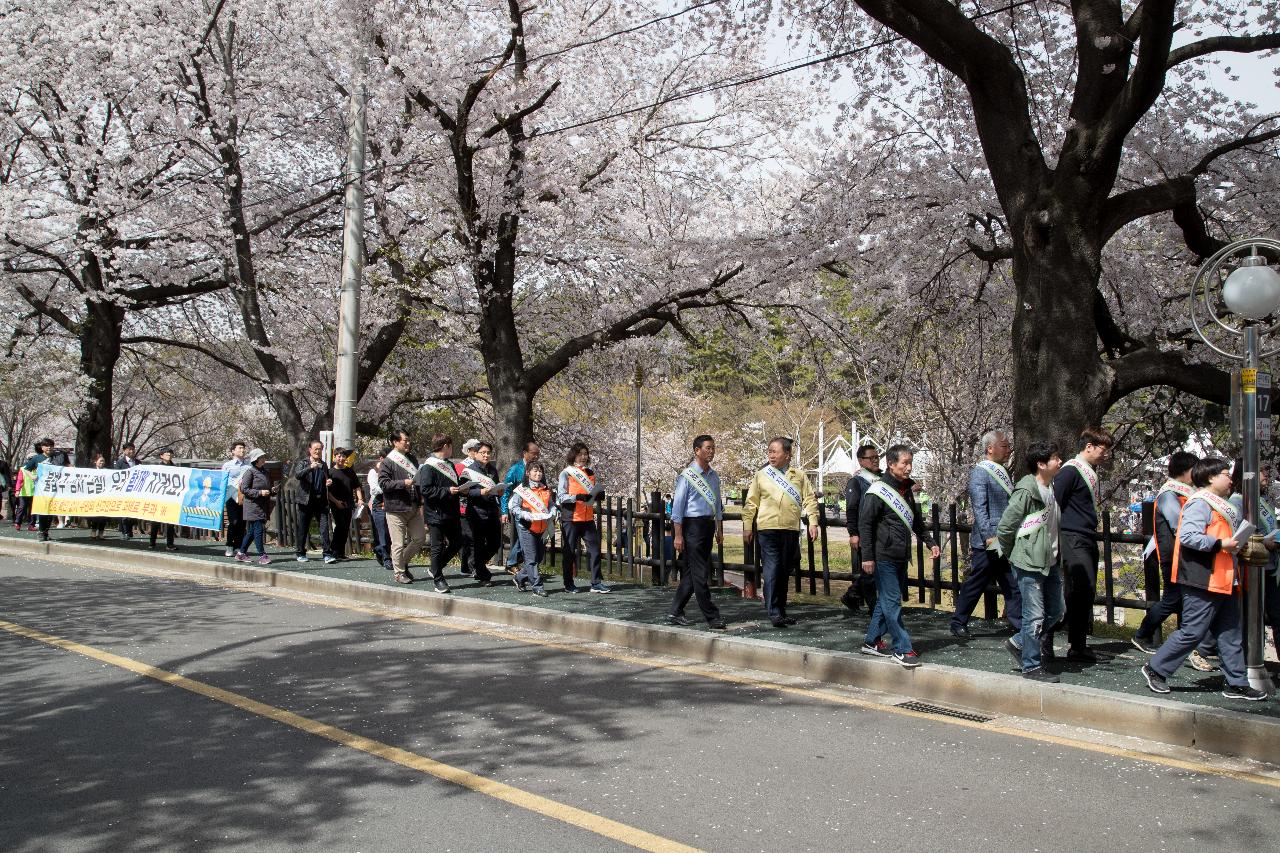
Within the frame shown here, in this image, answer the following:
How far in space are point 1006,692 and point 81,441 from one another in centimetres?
2396

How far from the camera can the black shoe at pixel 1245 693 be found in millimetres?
6953

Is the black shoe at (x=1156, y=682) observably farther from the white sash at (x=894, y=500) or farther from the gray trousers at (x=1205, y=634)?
the white sash at (x=894, y=500)

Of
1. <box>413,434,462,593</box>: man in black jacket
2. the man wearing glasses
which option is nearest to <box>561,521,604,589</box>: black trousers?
<box>413,434,462,593</box>: man in black jacket

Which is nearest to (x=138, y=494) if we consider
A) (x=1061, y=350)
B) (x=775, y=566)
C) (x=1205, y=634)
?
(x=775, y=566)

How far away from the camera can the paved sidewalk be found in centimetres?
745

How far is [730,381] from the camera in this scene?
59.7m

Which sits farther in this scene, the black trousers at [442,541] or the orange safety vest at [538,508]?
the black trousers at [442,541]

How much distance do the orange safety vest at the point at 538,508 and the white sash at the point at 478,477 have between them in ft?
2.77

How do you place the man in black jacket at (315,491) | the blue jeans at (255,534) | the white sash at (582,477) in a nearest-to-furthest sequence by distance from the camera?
the white sash at (582,477)
the blue jeans at (255,534)
the man in black jacket at (315,491)

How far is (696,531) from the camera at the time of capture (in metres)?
9.92

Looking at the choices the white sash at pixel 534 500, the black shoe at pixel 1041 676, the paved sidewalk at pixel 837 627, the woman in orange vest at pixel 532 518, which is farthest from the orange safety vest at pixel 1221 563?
the white sash at pixel 534 500

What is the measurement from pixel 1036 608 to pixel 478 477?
23.6ft

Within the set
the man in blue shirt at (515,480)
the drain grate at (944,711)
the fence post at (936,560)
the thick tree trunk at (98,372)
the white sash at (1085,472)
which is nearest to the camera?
the drain grate at (944,711)

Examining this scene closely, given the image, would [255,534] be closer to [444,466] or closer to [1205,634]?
[444,466]
